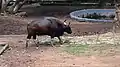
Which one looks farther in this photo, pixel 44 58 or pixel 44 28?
pixel 44 28

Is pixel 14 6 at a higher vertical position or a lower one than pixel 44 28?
lower

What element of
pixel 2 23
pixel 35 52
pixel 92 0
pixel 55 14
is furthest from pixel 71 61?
pixel 92 0

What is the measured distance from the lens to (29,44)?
9102mm

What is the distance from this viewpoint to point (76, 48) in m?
8.11

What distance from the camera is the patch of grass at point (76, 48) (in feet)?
25.2

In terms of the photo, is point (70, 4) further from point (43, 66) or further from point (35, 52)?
point (43, 66)

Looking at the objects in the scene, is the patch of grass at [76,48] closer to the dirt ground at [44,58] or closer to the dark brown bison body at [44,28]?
the dirt ground at [44,58]

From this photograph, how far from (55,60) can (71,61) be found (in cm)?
37

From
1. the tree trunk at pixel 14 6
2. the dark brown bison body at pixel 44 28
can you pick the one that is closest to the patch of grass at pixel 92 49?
the dark brown bison body at pixel 44 28

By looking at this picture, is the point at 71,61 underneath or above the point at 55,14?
above

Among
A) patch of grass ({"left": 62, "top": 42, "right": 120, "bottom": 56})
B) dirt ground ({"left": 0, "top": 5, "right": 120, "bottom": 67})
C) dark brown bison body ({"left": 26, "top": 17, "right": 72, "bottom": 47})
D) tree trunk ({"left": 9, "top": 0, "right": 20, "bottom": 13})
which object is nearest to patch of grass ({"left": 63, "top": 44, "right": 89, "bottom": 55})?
patch of grass ({"left": 62, "top": 42, "right": 120, "bottom": 56})

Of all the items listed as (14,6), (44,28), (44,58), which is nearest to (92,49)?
(44,58)

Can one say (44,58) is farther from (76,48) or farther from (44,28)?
(44,28)

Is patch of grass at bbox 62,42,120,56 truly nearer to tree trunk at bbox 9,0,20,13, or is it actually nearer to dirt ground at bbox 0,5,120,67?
dirt ground at bbox 0,5,120,67
